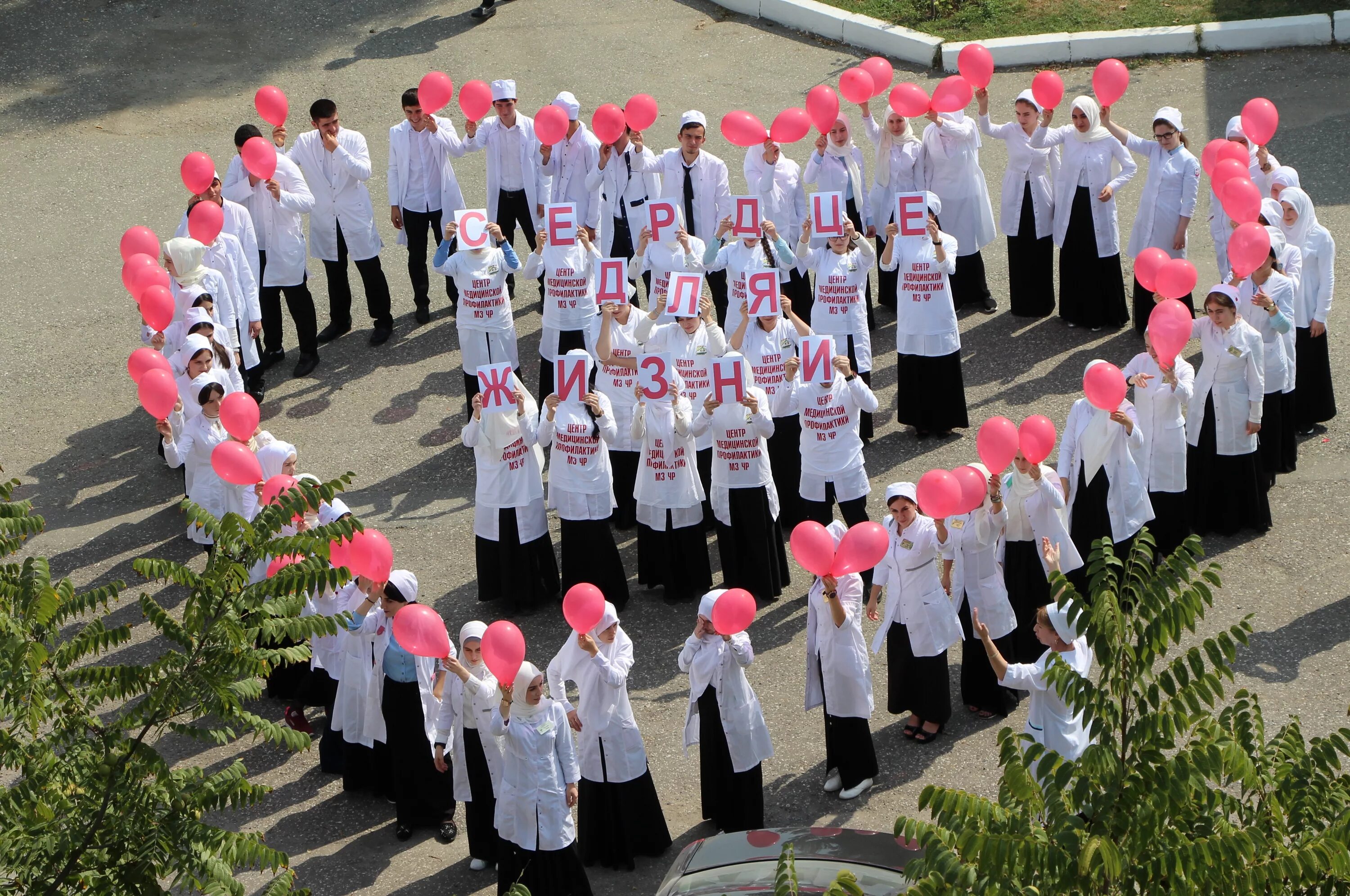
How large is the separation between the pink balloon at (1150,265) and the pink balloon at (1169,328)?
68cm

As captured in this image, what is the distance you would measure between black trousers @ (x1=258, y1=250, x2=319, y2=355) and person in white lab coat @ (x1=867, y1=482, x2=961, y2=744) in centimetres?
633

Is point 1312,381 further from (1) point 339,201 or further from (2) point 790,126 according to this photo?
(1) point 339,201

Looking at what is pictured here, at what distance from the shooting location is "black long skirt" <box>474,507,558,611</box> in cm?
A: 1049

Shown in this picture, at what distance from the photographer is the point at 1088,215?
43.2ft

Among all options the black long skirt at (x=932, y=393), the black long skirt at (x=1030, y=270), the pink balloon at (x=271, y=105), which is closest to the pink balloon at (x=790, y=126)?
the black long skirt at (x=1030, y=270)

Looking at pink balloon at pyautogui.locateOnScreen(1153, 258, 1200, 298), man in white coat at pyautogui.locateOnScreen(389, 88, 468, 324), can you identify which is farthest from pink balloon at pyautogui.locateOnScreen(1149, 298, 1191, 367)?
man in white coat at pyautogui.locateOnScreen(389, 88, 468, 324)

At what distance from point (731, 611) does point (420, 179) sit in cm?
689

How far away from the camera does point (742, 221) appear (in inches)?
473

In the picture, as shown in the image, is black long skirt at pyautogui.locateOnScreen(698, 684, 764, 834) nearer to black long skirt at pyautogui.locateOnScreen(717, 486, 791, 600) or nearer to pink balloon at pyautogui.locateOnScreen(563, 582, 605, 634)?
pink balloon at pyautogui.locateOnScreen(563, 582, 605, 634)

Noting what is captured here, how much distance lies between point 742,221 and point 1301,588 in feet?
15.5

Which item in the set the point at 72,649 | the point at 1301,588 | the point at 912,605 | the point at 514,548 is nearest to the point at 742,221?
the point at 514,548

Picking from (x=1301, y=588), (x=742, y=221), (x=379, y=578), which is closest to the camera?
(x=379, y=578)

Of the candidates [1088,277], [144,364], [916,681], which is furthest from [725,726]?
[1088,277]

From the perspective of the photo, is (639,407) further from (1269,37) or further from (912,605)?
(1269,37)
